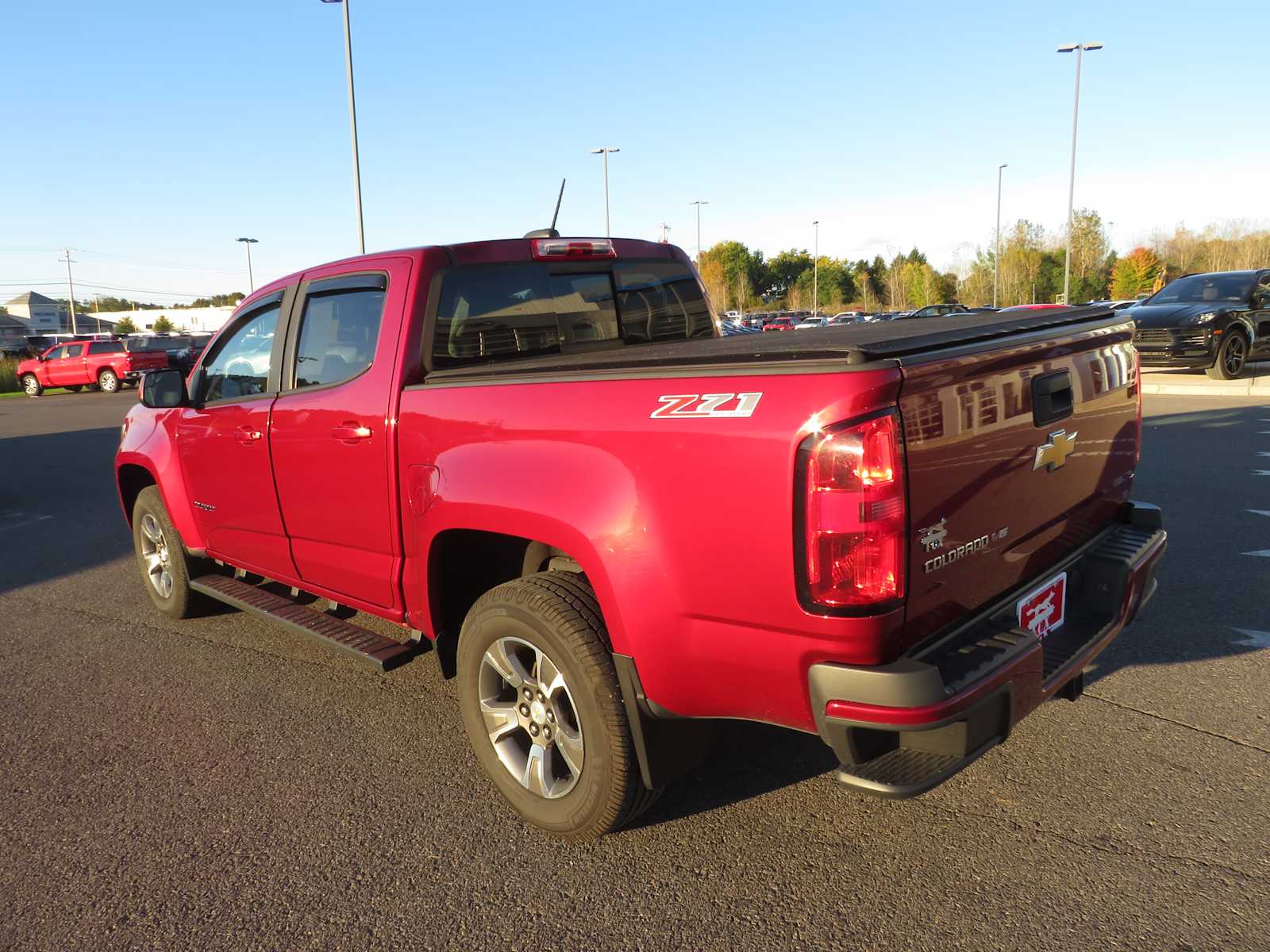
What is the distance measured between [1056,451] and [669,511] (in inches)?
51.4

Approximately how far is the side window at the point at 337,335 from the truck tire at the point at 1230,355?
1563cm

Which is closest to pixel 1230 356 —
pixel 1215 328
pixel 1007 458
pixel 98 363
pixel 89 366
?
pixel 1215 328

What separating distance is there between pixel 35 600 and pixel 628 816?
16.2ft

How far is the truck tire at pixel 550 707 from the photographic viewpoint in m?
2.66

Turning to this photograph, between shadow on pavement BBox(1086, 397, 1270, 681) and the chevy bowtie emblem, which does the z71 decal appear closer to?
the chevy bowtie emblem

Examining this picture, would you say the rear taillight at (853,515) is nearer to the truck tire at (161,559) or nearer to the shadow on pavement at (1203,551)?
the shadow on pavement at (1203,551)

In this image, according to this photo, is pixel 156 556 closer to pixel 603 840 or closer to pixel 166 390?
pixel 166 390

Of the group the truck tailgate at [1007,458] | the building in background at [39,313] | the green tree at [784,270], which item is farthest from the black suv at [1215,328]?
the building in background at [39,313]

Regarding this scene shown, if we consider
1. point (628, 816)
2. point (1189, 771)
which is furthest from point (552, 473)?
point (1189, 771)

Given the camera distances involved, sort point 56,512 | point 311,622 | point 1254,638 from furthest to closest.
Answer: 1. point 56,512
2. point 1254,638
3. point 311,622

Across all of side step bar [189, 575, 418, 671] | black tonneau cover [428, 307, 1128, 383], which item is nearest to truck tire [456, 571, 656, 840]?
side step bar [189, 575, 418, 671]

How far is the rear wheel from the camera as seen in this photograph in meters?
15.0

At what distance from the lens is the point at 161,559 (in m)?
5.31

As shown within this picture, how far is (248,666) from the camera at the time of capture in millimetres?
4539
